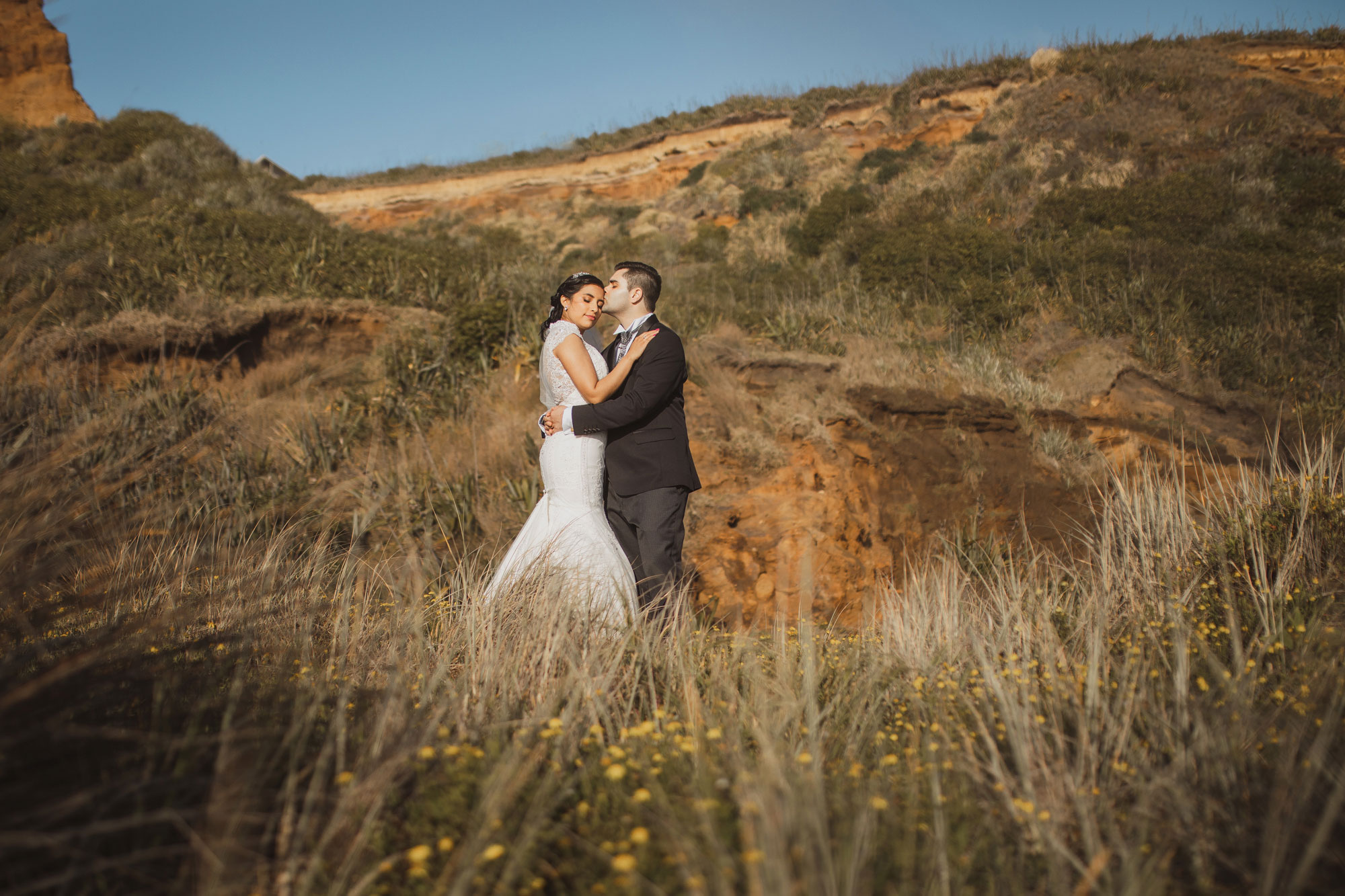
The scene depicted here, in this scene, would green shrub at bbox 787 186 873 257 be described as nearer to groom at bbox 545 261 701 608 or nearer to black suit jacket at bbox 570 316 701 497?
groom at bbox 545 261 701 608

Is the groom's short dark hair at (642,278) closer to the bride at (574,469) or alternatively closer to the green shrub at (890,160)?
the bride at (574,469)

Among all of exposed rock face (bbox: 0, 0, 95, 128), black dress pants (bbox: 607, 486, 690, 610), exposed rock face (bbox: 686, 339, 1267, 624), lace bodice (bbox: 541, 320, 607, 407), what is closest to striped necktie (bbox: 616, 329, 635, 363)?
lace bodice (bbox: 541, 320, 607, 407)

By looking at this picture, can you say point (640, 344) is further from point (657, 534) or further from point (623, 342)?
point (657, 534)

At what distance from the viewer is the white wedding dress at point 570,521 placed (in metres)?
3.45

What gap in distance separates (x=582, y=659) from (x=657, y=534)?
4.24 ft

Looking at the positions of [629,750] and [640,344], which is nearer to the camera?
[629,750]

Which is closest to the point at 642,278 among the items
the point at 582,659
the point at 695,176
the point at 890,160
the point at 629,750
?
the point at 582,659

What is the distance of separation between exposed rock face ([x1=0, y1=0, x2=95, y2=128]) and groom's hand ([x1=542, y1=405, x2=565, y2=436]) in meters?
24.5

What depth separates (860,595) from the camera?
604 cm

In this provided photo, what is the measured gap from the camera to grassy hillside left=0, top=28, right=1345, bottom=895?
155 centimetres

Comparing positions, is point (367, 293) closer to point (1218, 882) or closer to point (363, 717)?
point (363, 717)

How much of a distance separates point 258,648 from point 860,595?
466 centimetres

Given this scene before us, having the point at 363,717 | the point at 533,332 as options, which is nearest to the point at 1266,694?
the point at 363,717

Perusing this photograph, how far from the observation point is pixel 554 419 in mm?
3834
